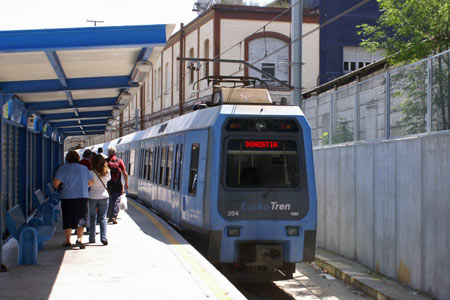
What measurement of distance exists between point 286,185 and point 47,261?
12.7 ft

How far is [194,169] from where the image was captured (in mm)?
11445

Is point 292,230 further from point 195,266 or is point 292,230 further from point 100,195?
point 100,195

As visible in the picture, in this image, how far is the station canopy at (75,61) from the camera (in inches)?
299

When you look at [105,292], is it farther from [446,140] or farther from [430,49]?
[430,49]

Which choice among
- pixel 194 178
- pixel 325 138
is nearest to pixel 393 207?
pixel 194 178

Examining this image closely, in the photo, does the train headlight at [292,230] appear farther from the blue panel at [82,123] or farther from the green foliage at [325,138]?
the blue panel at [82,123]

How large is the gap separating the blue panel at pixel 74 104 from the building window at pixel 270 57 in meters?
18.2

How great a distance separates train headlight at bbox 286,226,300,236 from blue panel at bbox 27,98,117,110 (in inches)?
246

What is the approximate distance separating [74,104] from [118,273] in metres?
7.24

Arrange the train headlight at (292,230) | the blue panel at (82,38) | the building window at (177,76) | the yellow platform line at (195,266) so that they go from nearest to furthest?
the yellow platform line at (195,266) → the blue panel at (82,38) → the train headlight at (292,230) → the building window at (177,76)

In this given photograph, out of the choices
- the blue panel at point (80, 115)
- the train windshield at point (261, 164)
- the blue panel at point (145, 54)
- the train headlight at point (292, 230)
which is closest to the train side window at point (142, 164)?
the blue panel at point (80, 115)

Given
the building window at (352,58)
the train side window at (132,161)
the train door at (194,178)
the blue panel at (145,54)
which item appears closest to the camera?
the blue panel at (145,54)

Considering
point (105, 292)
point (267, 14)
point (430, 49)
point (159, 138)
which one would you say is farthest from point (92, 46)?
point (267, 14)

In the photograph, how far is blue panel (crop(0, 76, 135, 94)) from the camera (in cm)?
1009
